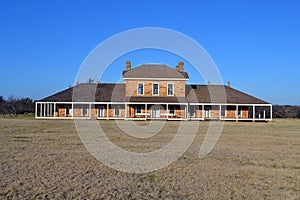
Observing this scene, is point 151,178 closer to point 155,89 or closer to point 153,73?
point 155,89

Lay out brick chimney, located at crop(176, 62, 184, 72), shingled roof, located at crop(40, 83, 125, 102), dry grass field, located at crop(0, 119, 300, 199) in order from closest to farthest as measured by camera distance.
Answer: dry grass field, located at crop(0, 119, 300, 199), shingled roof, located at crop(40, 83, 125, 102), brick chimney, located at crop(176, 62, 184, 72)

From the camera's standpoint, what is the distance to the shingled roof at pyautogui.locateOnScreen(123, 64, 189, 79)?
4112cm

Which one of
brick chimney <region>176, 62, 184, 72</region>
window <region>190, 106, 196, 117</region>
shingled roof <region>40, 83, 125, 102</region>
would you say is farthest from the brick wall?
brick chimney <region>176, 62, 184, 72</region>

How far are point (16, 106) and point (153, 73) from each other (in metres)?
25.1

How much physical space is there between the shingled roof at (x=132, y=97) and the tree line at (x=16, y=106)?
14726 mm

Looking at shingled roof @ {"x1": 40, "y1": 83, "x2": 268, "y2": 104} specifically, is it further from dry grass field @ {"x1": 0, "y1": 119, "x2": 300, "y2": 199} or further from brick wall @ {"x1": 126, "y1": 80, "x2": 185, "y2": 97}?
dry grass field @ {"x1": 0, "y1": 119, "x2": 300, "y2": 199}

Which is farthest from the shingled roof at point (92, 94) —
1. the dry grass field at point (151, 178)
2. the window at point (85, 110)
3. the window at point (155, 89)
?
the dry grass field at point (151, 178)

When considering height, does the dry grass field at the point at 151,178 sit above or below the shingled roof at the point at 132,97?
below

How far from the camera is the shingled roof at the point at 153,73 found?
135 feet

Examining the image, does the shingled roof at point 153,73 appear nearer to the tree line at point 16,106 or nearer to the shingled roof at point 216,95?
the shingled roof at point 216,95

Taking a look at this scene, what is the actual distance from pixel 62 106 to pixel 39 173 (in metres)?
34.0


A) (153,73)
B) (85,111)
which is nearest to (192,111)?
(153,73)

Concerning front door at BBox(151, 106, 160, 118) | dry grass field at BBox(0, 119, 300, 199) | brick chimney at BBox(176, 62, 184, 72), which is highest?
brick chimney at BBox(176, 62, 184, 72)

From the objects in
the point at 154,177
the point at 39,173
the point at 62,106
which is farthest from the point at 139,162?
the point at 62,106
